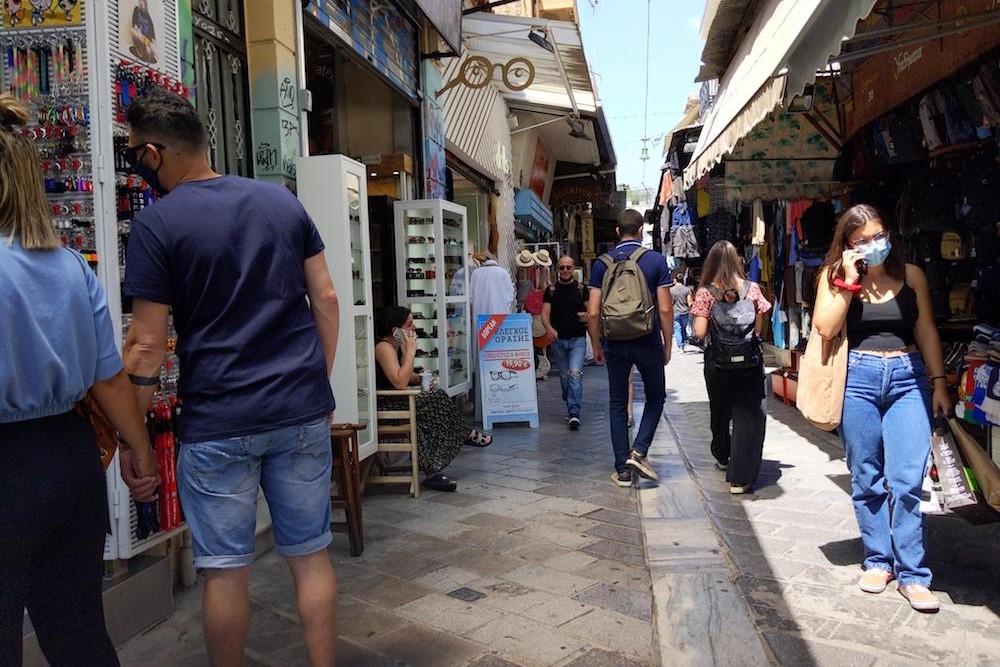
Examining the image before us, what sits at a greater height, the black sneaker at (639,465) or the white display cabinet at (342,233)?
the white display cabinet at (342,233)

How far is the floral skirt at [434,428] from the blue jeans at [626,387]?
1083mm

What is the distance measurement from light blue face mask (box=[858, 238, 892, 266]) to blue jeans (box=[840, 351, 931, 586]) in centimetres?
42

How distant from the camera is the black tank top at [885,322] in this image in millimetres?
3602

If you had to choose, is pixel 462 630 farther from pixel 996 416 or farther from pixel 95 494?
pixel 996 416

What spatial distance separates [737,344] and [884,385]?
5.74 feet

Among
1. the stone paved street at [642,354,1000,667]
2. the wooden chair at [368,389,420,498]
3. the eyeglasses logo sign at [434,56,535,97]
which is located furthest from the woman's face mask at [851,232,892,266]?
the eyeglasses logo sign at [434,56,535,97]

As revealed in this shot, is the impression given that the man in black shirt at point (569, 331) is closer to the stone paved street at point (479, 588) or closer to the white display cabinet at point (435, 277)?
the white display cabinet at point (435, 277)

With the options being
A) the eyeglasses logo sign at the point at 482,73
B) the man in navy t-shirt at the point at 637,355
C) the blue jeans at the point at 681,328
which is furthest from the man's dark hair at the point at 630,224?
the blue jeans at the point at 681,328

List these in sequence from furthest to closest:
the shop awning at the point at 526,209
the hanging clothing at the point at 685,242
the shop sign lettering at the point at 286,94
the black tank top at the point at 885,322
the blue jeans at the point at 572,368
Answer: the hanging clothing at the point at 685,242
the shop awning at the point at 526,209
the blue jeans at the point at 572,368
the shop sign lettering at the point at 286,94
the black tank top at the point at 885,322

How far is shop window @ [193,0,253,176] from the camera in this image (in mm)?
4379

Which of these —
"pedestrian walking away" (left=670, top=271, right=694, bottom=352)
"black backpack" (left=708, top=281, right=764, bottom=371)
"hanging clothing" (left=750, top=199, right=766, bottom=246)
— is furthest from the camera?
"pedestrian walking away" (left=670, top=271, right=694, bottom=352)

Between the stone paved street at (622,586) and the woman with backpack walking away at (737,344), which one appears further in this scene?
the woman with backpack walking away at (737,344)

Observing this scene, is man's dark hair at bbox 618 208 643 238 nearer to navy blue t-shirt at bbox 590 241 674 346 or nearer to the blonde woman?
navy blue t-shirt at bbox 590 241 674 346

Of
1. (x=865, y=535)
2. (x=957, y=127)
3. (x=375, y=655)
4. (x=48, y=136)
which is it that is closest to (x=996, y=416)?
(x=865, y=535)
